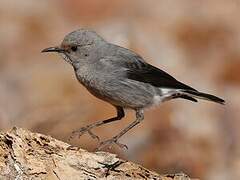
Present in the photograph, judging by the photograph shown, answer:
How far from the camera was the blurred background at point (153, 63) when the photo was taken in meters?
12.9

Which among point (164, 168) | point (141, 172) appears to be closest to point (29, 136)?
point (141, 172)

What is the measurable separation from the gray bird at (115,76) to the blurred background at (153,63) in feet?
4.71

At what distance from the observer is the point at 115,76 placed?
9781 millimetres

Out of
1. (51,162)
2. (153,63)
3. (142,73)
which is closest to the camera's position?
(51,162)

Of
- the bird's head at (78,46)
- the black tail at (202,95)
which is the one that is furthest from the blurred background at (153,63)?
the black tail at (202,95)

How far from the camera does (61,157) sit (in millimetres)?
8102

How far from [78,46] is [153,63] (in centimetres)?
512

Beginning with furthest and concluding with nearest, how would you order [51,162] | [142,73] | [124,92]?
[142,73] → [124,92] → [51,162]

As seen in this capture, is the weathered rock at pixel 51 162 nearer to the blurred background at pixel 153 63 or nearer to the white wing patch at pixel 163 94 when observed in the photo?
the white wing patch at pixel 163 94

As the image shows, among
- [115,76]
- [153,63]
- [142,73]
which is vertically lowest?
[115,76]

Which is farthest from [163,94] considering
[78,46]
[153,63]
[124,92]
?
[153,63]

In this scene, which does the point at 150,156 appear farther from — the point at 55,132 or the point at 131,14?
the point at 131,14

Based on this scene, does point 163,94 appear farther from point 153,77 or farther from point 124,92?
point 124,92

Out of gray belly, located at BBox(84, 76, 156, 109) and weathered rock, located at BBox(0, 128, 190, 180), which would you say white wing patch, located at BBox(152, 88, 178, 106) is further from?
weathered rock, located at BBox(0, 128, 190, 180)
